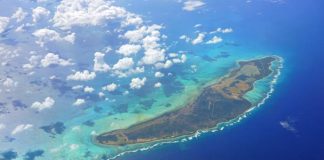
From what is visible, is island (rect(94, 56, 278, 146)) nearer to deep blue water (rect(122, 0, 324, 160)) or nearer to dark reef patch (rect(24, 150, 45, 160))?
deep blue water (rect(122, 0, 324, 160))

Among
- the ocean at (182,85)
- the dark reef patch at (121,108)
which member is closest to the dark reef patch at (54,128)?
the ocean at (182,85)

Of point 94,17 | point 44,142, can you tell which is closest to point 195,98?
point 44,142

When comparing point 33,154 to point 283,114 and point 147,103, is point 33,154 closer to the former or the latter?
point 147,103

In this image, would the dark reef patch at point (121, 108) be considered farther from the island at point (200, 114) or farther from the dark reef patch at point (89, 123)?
the island at point (200, 114)

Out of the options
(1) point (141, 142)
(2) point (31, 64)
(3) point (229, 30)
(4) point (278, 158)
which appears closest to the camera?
(4) point (278, 158)

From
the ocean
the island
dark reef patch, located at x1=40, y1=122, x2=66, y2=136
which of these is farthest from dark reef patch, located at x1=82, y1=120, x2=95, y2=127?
the island

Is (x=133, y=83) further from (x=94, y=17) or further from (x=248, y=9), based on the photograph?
(x=248, y=9)

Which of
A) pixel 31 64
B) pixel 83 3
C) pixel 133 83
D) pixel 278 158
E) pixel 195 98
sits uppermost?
pixel 83 3
